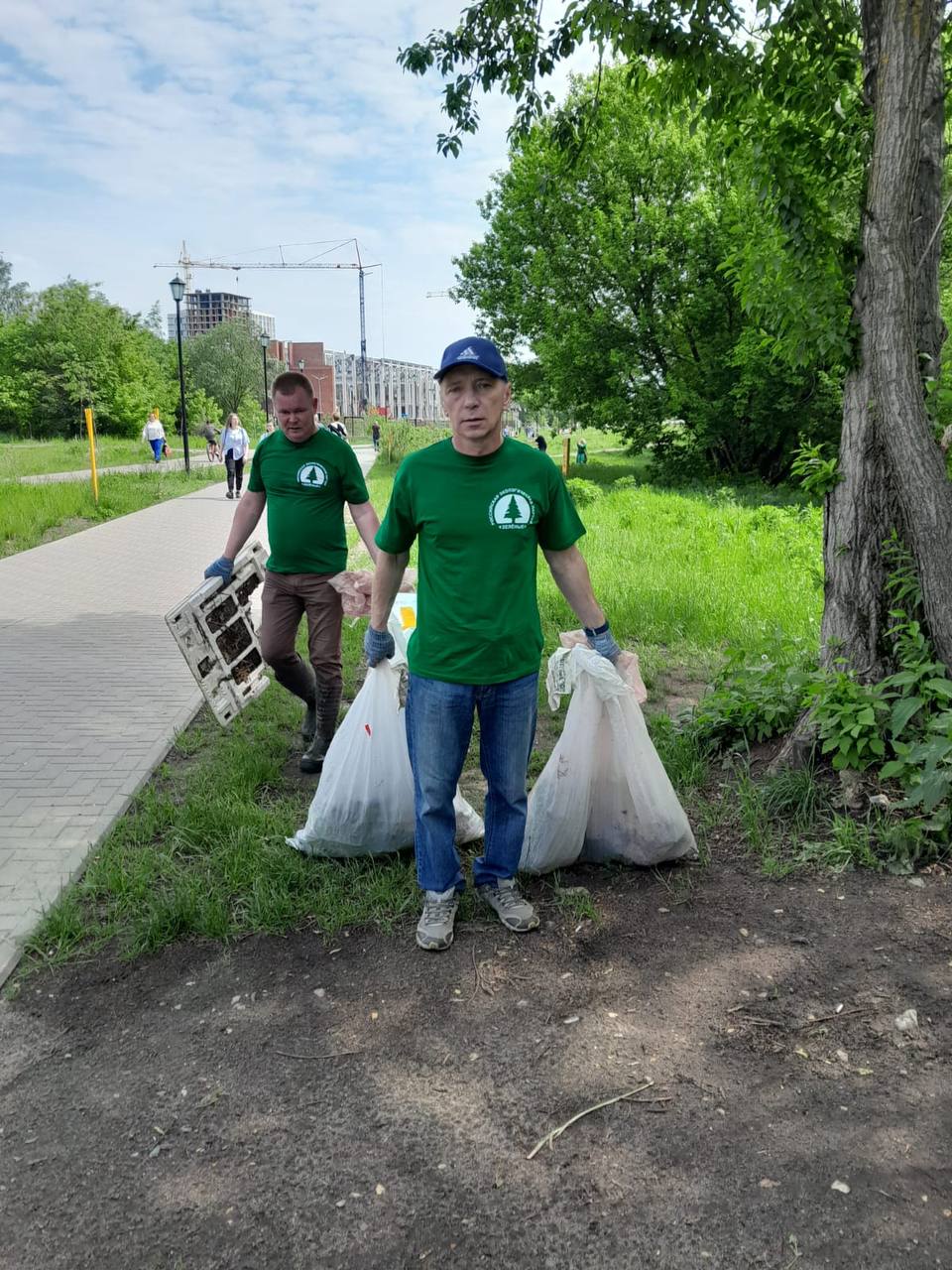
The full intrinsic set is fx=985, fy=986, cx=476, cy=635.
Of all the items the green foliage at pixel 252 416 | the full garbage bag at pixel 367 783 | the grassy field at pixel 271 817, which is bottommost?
the grassy field at pixel 271 817

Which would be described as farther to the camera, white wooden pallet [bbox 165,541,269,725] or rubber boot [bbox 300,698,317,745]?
rubber boot [bbox 300,698,317,745]

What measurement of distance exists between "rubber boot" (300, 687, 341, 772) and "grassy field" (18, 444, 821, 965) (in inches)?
4.5

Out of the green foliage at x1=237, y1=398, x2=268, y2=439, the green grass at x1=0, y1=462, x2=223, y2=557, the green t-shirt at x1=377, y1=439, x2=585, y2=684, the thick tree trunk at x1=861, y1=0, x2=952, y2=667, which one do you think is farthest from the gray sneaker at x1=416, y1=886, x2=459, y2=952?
the green foliage at x1=237, y1=398, x2=268, y2=439

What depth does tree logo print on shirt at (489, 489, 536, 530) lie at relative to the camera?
3107mm

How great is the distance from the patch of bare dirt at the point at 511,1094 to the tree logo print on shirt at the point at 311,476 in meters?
2.25

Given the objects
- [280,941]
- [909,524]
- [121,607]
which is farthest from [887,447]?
[121,607]

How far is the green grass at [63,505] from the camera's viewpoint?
14.5 meters

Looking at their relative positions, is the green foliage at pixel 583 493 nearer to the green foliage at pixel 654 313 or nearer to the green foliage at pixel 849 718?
the green foliage at pixel 654 313

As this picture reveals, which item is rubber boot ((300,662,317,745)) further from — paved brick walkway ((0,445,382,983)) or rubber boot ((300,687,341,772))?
paved brick walkway ((0,445,382,983))

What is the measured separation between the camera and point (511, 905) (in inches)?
139

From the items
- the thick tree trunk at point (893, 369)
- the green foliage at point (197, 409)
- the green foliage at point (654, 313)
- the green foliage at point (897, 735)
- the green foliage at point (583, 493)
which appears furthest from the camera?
the green foliage at point (197, 409)

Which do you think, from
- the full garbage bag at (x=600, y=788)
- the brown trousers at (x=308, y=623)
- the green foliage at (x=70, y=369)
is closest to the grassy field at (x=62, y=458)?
the green foliage at (x=70, y=369)

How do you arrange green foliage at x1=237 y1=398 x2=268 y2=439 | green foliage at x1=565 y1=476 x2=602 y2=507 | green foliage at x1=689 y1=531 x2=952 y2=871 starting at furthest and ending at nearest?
green foliage at x1=237 y1=398 x2=268 y2=439, green foliage at x1=565 y1=476 x2=602 y2=507, green foliage at x1=689 y1=531 x2=952 y2=871

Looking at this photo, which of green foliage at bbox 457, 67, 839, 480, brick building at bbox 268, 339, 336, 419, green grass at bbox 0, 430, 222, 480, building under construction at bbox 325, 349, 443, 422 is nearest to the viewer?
green foliage at bbox 457, 67, 839, 480
